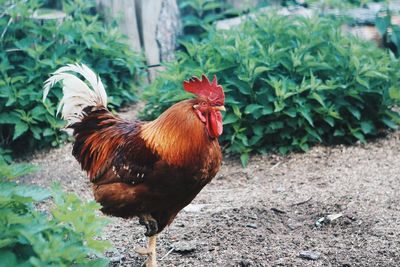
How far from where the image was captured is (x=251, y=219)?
507 centimetres

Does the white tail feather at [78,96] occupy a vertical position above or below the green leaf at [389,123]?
above

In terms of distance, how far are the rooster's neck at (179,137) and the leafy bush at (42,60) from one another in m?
2.60

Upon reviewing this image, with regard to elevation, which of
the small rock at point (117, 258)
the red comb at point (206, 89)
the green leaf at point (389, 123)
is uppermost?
the red comb at point (206, 89)

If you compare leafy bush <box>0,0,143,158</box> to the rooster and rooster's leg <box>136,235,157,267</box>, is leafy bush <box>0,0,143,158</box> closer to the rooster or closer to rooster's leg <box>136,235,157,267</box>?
the rooster

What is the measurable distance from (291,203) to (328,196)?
0.34m

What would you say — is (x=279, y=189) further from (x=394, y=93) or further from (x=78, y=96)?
(x=78, y=96)

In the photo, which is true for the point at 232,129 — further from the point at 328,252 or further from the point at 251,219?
the point at 328,252

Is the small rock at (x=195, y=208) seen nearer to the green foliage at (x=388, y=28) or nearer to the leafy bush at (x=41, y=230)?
the leafy bush at (x=41, y=230)

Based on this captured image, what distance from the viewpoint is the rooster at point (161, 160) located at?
3.98 m

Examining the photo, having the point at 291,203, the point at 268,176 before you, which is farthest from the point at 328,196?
the point at 268,176

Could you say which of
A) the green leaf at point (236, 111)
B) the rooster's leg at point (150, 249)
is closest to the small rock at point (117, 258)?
the rooster's leg at point (150, 249)

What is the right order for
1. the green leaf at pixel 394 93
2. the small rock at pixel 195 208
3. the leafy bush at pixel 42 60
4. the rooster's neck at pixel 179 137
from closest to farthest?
the rooster's neck at pixel 179 137 < the small rock at pixel 195 208 < the green leaf at pixel 394 93 < the leafy bush at pixel 42 60

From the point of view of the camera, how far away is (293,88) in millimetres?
6367

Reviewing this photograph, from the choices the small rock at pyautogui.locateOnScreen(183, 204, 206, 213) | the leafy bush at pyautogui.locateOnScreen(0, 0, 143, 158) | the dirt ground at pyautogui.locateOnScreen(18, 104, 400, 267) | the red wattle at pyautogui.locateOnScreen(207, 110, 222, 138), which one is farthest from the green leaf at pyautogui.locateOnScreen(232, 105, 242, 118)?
the red wattle at pyautogui.locateOnScreen(207, 110, 222, 138)
